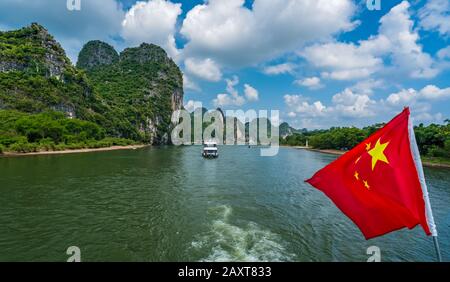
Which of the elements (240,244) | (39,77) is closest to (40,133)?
(39,77)

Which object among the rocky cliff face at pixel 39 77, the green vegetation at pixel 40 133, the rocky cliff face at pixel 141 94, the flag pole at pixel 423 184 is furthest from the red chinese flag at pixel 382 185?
the rocky cliff face at pixel 141 94

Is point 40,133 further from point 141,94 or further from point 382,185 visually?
point 141,94

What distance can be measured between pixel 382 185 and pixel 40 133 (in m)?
83.2

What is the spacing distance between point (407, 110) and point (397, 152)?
0.80m

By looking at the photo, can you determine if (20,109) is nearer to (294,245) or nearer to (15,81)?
(15,81)

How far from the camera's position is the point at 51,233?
451 inches

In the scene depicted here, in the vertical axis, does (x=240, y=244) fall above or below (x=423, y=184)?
below

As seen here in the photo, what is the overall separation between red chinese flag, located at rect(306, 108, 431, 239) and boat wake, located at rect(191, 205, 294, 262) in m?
6.11

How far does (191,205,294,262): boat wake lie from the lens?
9.54 meters

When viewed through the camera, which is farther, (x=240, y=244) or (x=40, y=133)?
(x=40, y=133)

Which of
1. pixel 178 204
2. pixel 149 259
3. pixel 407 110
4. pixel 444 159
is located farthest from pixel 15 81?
pixel 444 159

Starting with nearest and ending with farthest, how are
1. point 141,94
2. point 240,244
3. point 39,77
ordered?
point 240,244 < point 39,77 < point 141,94

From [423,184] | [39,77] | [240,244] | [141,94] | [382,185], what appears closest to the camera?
[423,184]

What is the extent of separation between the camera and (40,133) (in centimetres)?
6481
